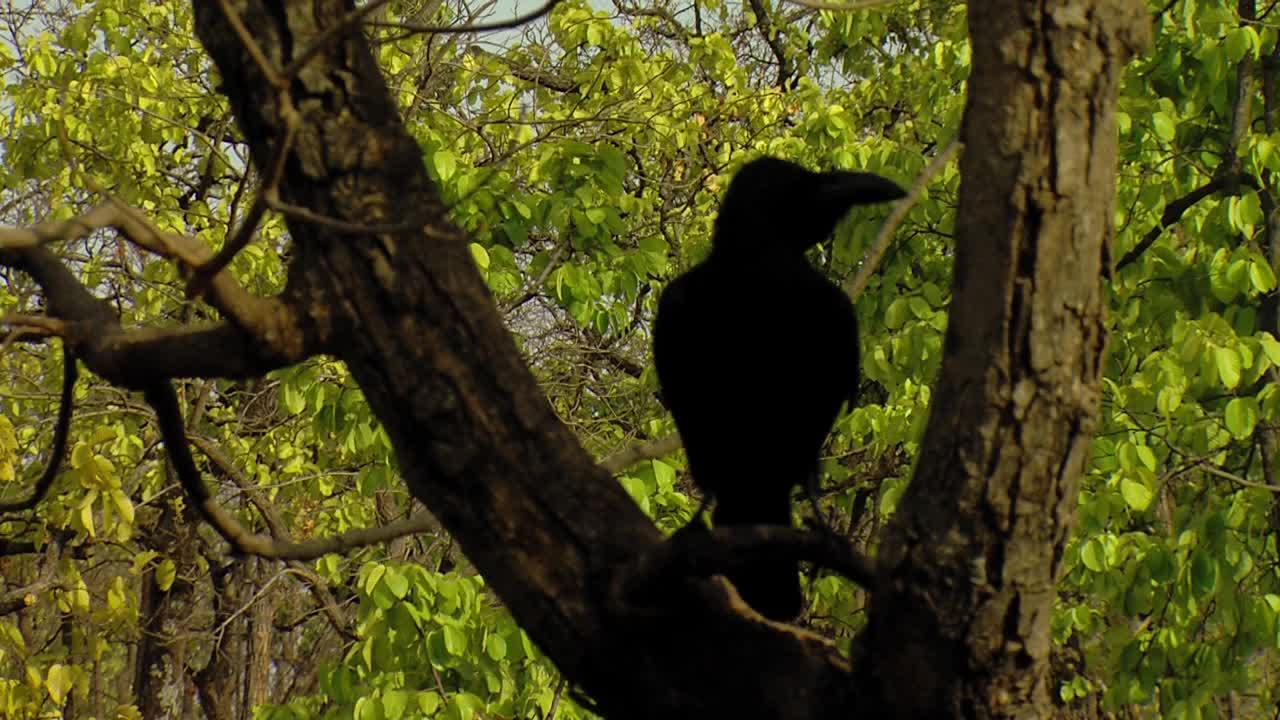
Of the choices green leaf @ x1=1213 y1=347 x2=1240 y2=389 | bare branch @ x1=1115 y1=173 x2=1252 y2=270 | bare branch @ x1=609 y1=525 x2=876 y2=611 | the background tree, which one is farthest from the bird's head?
bare branch @ x1=1115 y1=173 x2=1252 y2=270

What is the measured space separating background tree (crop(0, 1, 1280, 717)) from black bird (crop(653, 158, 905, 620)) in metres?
0.62

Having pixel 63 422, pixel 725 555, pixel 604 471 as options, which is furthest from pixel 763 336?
pixel 63 422

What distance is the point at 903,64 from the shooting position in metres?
8.23

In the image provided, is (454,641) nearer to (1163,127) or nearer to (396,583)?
(396,583)

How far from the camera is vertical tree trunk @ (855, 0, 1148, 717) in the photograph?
1.72 meters

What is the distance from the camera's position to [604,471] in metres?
2.13

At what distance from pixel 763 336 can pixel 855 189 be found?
408mm

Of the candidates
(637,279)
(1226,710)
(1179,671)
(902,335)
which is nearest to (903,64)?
(637,279)

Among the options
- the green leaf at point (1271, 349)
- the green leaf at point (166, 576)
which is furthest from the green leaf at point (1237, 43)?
the green leaf at point (166, 576)

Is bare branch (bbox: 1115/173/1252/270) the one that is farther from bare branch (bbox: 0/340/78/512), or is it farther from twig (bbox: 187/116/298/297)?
twig (bbox: 187/116/298/297)

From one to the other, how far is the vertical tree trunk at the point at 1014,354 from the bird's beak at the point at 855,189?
1367 mm

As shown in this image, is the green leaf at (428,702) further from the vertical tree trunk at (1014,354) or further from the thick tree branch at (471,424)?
the vertical tree trunk at (1014,354)

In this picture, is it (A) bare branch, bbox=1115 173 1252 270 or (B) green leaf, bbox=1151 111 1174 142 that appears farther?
(A) bare branch, bbox=1115 173 1252 270

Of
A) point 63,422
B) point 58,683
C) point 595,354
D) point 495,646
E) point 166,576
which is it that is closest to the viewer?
point 63,422
